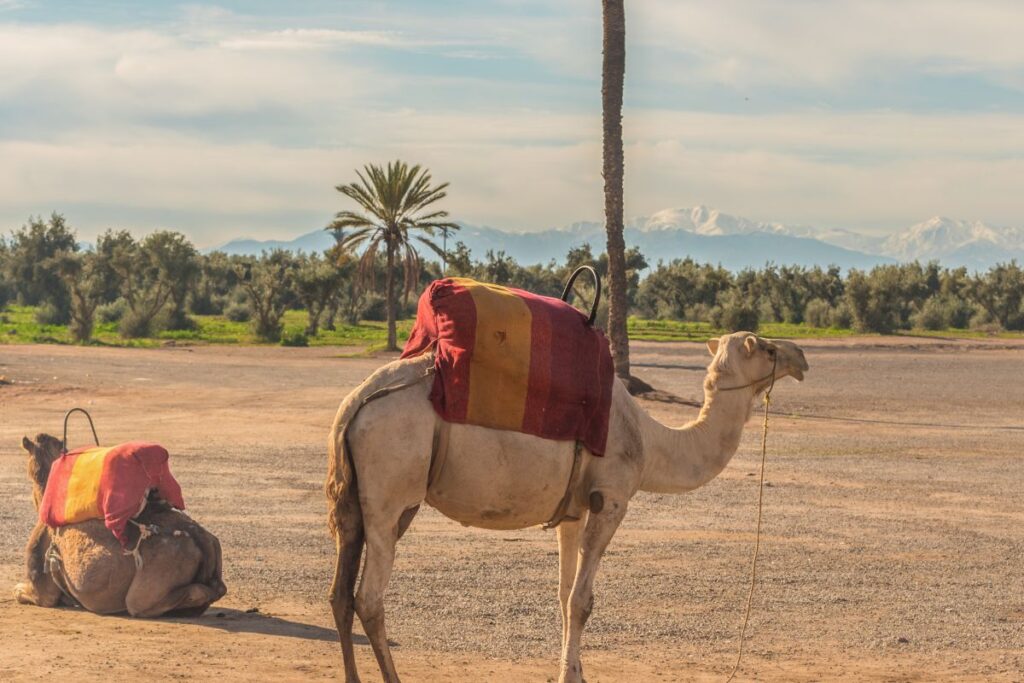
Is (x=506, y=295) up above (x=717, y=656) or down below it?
above

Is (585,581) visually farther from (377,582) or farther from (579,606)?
(377,582)

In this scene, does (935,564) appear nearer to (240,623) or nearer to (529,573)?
(529,573)

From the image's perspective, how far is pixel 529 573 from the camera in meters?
12.4

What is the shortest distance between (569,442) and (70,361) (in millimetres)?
34300

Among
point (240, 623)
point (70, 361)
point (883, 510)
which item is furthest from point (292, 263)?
point (240, 623)

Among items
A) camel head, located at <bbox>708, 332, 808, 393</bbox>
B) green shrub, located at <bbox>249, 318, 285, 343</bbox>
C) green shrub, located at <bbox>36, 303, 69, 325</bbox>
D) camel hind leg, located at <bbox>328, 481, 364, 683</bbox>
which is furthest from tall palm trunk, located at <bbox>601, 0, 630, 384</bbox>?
green shrub, located at <bbox>36, 303, 69, 325</bbox>

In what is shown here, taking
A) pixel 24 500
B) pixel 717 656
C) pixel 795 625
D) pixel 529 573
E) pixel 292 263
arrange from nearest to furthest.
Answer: pixel 717 656 < pixel 795 625 < pixel 529 573 < pixel 24 500 < pixel 292 263

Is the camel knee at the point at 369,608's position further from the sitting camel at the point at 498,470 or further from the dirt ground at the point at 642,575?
the dirt ground at the point at 642,575

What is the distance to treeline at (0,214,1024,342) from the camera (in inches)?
2286

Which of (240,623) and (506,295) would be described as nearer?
(506,295)

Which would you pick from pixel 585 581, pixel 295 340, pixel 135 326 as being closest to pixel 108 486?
pixel 585 581

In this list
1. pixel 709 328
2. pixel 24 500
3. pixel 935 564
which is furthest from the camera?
pixel 709 328

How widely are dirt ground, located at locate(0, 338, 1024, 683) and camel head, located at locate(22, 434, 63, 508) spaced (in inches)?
39.0

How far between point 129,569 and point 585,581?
3774 millimetres
